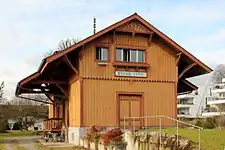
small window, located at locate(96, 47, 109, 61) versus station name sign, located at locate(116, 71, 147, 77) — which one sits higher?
small window, located at locate(96, 47, 109, 61)

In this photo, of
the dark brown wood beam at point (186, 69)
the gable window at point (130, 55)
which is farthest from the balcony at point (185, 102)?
the gable window at point (130, 55)

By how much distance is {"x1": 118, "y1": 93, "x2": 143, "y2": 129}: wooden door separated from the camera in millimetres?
27016

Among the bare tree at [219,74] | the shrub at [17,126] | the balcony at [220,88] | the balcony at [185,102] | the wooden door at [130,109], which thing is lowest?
the shrub at [17,126]

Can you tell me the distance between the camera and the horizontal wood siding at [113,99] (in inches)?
1034

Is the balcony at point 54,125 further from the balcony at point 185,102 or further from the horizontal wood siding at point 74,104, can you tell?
the balcony at point 185,102

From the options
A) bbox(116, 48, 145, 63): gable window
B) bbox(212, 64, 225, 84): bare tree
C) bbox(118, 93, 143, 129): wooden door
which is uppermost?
bbox(212, 64, 225, 84): bare tree

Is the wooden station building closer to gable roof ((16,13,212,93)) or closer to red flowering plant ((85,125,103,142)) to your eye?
gable roof ((16,13,212,93))

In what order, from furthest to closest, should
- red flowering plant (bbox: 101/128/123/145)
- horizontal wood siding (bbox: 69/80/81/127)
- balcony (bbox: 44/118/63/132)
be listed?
balcony (bbox: 44/118/63/132), horizontal wood siding (bbox: 69/80/81/127), red flowering plant (bbox: 101/128/123/145)

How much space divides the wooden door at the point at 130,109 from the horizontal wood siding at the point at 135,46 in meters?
1.67

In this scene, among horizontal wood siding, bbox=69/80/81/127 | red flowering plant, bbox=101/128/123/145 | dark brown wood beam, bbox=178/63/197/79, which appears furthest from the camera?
dark brown wood beam, bbox=178/63/197/79

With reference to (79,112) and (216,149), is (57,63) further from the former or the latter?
(216,149)

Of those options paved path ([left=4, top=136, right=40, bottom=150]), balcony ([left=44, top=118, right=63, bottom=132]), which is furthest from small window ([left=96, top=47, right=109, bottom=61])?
paved path ([left=4, top=136, right=40, bottom=150])

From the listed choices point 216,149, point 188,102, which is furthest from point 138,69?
point 188,102

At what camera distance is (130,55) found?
27.5 metres
